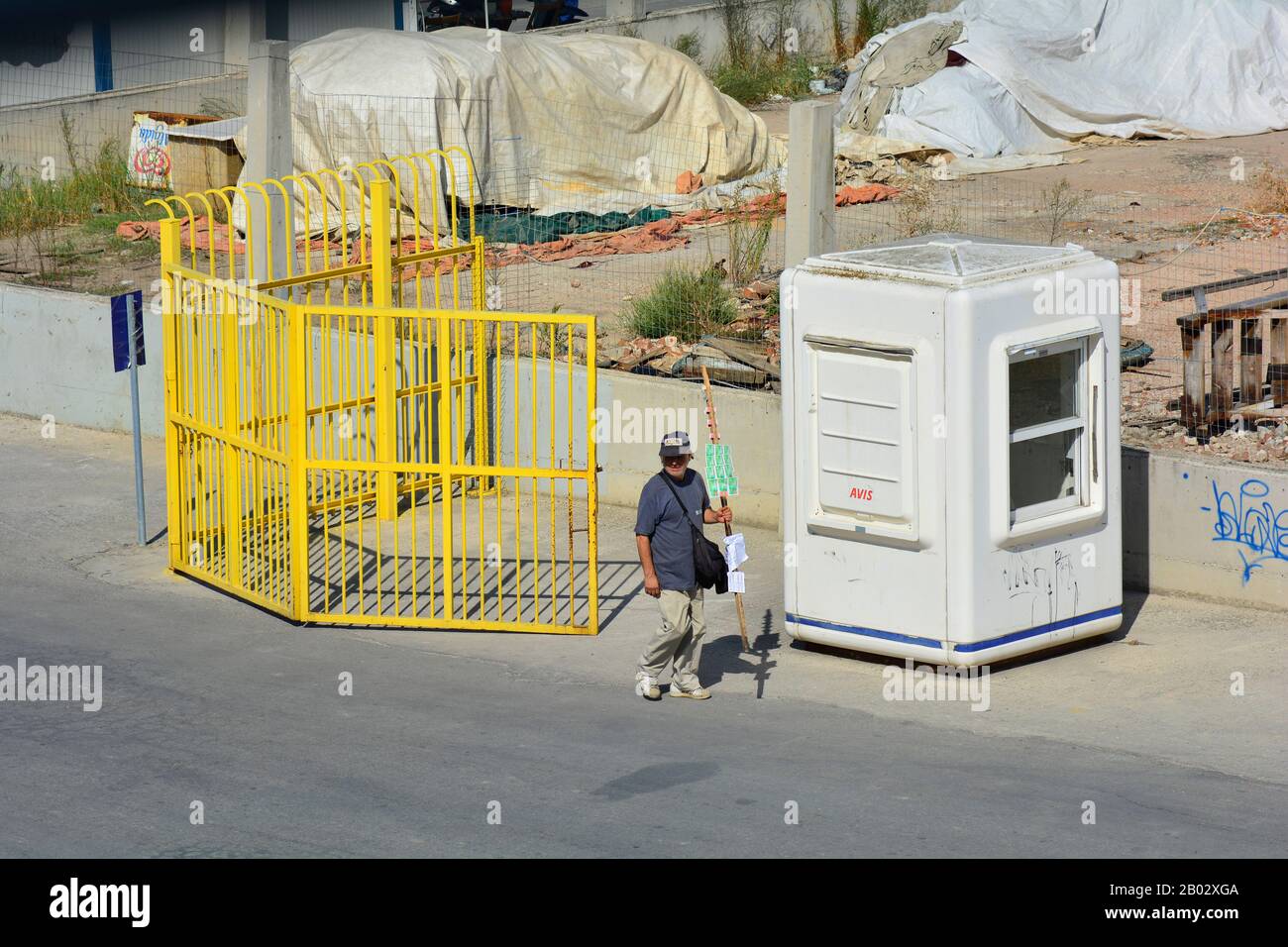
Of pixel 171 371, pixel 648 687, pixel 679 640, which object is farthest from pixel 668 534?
pixel 171 371

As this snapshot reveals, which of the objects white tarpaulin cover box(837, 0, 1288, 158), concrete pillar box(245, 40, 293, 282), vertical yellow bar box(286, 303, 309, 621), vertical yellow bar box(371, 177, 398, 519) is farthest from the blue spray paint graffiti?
white tarpaulin cover box(837, 0, 1288, 158)

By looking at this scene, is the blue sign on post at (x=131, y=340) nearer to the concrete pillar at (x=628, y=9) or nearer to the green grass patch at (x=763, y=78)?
the green grass patch at (x=763, y=78)

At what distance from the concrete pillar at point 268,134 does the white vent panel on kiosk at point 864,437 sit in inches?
256

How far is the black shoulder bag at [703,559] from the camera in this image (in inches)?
351

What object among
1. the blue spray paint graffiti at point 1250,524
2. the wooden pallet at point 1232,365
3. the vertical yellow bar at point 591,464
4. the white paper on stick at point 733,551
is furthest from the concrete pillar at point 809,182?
the blue spray paint graffiti at point 1250,524

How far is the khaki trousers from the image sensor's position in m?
8.89

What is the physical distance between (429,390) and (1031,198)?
933 cm

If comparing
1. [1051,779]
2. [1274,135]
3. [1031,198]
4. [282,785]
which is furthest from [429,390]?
[1274,135]

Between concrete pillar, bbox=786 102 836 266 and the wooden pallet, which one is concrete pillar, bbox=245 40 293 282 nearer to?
concrete pillar, bbox=786 102 836 266

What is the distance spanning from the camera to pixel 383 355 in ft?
37.3

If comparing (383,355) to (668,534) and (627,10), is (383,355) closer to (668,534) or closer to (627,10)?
(668,534)

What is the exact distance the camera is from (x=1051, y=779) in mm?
7582

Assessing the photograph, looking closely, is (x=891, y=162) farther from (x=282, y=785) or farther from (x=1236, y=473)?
(x=282, y=785)

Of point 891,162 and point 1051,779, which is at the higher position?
point 891,162
